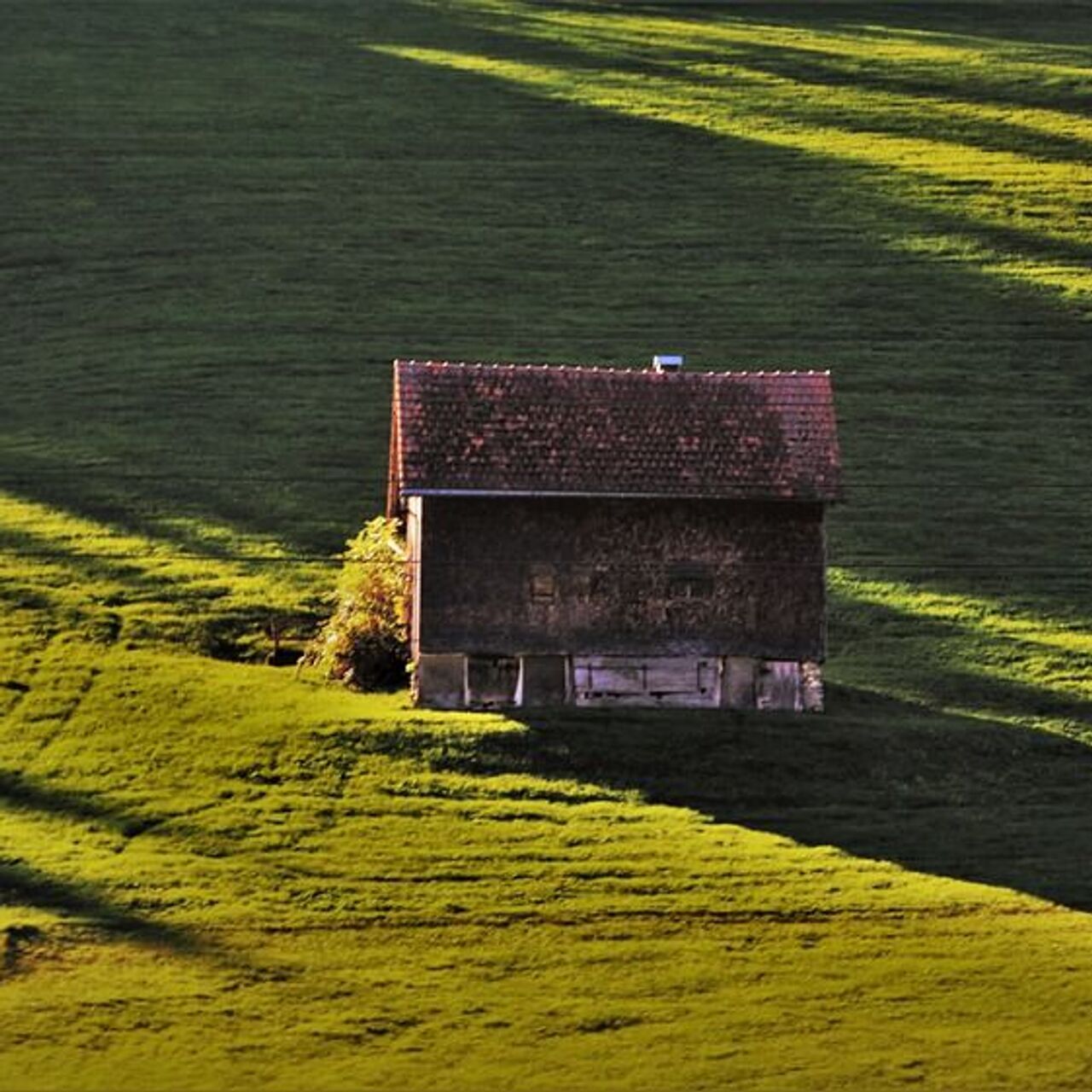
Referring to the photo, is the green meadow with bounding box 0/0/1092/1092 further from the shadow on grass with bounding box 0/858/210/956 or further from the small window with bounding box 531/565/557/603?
the small window with bounding box 531/565/557/603

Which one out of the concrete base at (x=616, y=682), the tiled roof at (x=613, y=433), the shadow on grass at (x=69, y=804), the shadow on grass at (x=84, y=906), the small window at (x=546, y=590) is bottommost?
the shadow on grass at (x=84, y=906)

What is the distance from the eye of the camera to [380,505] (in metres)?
58.8

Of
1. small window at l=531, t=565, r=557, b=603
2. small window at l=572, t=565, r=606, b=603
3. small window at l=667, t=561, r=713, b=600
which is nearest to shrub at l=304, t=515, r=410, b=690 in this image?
small window at l=531, t=565, r=557, b=603

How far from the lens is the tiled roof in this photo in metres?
46.4

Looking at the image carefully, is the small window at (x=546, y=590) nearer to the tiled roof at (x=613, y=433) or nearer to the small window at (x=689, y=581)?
the tiled roof at (x=613, y=433)

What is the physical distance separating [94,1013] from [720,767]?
13.6m

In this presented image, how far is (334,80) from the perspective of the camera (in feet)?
300

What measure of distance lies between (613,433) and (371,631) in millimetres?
5956

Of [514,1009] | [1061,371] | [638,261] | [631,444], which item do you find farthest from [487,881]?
Result: [638,261]

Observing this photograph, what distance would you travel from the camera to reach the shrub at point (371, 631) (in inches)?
1893

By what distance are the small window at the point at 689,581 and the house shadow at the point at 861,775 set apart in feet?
7.16

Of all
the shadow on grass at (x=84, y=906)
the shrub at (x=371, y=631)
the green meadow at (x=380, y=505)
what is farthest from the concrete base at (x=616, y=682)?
the shadow on grass at (x=84, y=906)

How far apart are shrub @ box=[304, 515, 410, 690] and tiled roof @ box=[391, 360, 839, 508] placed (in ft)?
7.05

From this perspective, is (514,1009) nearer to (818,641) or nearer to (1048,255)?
(818,641)
